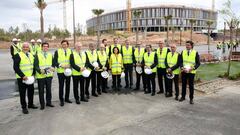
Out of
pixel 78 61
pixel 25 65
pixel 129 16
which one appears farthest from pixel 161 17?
pixel 25 65

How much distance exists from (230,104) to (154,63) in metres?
2.98

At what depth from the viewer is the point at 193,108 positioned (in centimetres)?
836

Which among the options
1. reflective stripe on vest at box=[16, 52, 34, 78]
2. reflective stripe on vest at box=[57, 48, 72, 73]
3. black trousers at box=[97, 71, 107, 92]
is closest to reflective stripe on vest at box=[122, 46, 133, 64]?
black trousers at box=[97, 71, 107, 92]

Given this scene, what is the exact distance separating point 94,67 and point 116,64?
3.70 ft

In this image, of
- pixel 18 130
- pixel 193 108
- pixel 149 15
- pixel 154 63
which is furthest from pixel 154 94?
pixel 149 15

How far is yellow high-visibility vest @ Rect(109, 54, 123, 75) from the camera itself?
1026 centimetres

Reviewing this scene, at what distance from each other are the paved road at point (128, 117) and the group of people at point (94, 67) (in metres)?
0.53

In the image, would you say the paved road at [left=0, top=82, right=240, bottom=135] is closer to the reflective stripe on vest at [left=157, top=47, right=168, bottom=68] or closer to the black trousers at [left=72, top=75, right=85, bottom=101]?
the black trousers at [left=72, top=75, right=85, bottom=101]

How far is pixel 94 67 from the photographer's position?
9492 mm

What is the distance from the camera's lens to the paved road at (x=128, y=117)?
638 centimetres

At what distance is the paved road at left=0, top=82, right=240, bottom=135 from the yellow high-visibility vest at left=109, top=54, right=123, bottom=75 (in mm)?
1181

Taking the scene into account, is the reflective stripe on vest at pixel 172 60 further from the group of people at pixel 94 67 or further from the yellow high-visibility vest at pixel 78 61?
the yellow high-visibility vest at pixel 78 61

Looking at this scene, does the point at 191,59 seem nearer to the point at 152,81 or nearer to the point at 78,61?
the point at 152,81

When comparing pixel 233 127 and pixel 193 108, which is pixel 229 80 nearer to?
pixel 193 108
